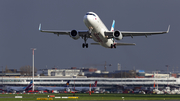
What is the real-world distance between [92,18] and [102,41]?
27.8 ft

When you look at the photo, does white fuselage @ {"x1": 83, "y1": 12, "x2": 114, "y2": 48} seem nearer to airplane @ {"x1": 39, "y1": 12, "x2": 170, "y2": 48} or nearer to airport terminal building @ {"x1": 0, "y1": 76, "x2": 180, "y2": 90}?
airplane @ {"x1": 39, "y1": 12, "x2": 170, "y2": 48}

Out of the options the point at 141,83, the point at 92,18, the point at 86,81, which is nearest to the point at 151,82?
the point at 141,83

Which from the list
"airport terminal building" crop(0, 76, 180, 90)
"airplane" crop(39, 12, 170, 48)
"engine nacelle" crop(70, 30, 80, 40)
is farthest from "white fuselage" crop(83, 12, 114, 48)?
"airport terminal building" crop(0, 76, 180, 90)

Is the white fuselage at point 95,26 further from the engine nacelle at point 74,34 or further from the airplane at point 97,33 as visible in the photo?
the engine nacelle at point 74,34

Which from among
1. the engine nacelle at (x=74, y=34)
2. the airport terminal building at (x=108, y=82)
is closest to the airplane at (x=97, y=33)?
the engine nacelle at (x=74, y=34)

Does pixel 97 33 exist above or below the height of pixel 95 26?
below

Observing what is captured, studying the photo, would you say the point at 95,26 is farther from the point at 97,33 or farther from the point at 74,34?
the point at 74,34

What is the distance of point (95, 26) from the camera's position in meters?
51.1

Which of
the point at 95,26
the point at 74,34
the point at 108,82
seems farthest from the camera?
the point at 108,82

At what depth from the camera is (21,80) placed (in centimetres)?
15462

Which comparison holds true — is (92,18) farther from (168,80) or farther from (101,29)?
(168,80)

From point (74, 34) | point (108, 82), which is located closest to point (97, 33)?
point (74, 34)

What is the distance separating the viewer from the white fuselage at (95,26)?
50156mm

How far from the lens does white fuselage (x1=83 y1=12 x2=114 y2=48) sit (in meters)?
50.2
